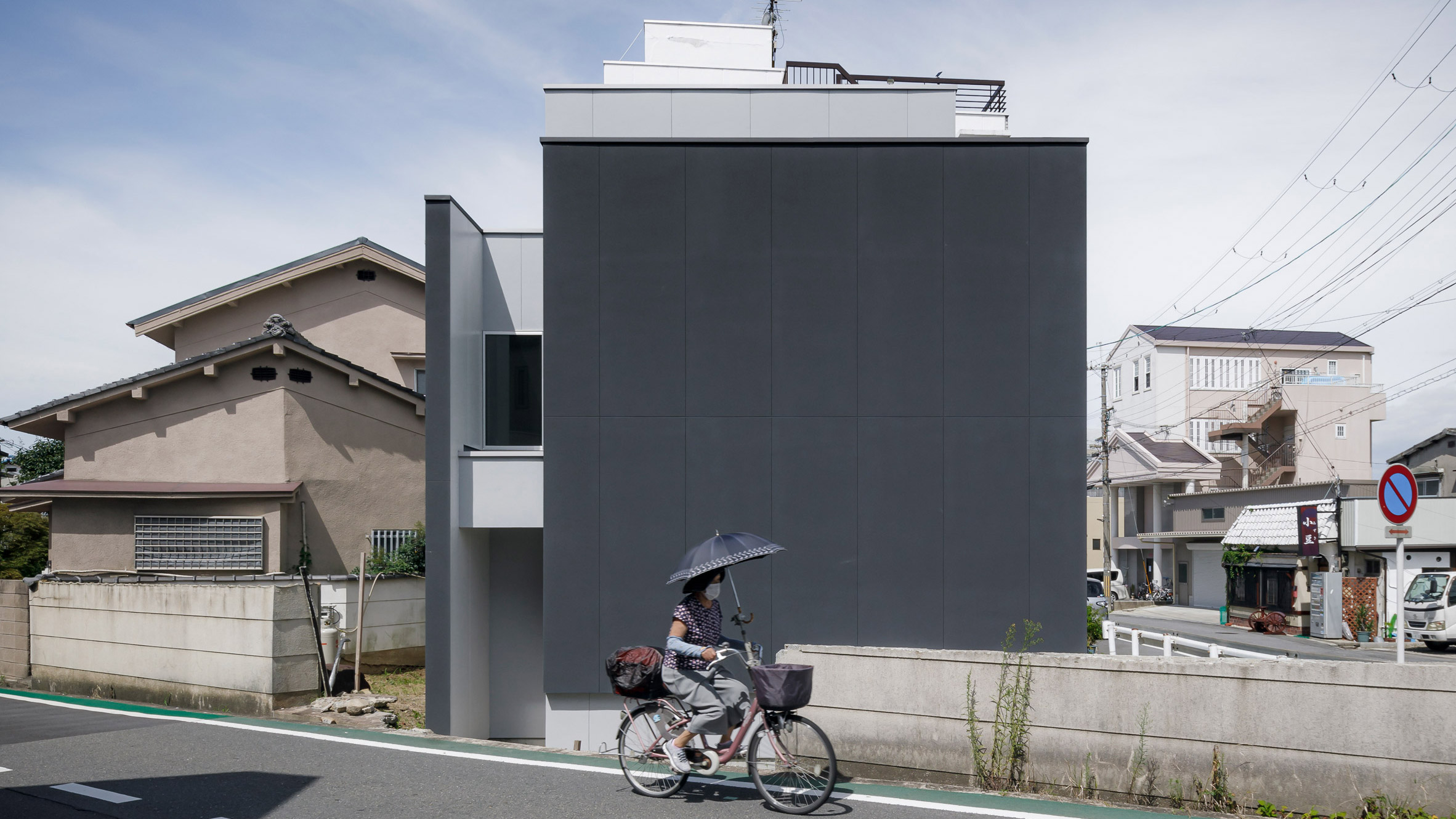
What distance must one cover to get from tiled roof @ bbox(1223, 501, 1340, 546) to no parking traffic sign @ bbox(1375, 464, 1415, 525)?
82.9 feet

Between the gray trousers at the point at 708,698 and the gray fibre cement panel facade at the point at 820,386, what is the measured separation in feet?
15.0

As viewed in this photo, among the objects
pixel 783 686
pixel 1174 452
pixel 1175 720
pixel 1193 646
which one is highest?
pixel 1174 452

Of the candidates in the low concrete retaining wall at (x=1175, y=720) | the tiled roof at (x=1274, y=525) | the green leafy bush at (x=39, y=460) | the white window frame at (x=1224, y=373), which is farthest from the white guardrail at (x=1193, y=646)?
the green leafy bush at (x=39, y=460)

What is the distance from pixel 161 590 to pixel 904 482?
9.99 metres

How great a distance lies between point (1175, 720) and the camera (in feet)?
23.1

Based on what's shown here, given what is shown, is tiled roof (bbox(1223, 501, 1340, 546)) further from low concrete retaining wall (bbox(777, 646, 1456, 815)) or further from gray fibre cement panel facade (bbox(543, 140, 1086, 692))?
low concrete retaining wall (bbox(777, 646, 1456, 815))

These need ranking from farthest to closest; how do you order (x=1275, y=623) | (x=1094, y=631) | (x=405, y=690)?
1. (x=1275, y=623)
2. (x=1094, y=631)
3. (x=405, y=690)

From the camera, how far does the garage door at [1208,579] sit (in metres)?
42.2

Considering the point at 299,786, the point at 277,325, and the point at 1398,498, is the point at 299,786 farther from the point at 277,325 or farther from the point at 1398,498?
the point at 277,325

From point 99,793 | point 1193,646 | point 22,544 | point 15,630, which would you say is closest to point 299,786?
point 99,793

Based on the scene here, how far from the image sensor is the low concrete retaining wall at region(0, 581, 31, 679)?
49.3ft

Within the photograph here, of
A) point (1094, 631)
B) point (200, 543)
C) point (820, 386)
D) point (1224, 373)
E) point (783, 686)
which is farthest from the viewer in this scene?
point (1224, 373)

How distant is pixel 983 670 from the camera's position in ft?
25.0

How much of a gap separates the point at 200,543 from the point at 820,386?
1181 cm
